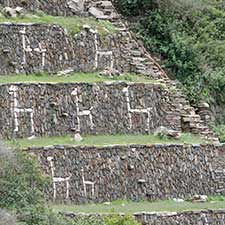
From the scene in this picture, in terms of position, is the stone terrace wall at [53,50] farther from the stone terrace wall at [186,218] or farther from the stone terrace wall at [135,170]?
the stone terrace wall at [186,218]

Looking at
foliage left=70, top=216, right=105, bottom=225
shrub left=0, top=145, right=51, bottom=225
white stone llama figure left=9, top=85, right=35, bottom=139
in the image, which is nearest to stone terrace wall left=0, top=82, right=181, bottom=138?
white stone llama figure left=9, top=85, right=35, bottom=139

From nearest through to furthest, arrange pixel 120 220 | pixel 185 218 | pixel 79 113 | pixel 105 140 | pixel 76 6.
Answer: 1. pixel 120 220
2. pixel 185 218
3. pixel 105 140
4. pixel 79 113
5. pixel 76 6

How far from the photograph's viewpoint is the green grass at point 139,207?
28.3 meters

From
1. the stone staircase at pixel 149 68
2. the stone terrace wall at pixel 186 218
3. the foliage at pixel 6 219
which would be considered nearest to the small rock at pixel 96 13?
the stone staircase at pixel 149 68

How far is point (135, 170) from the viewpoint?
2981 cm

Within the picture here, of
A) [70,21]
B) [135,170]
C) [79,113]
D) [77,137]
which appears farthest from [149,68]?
[135,170]

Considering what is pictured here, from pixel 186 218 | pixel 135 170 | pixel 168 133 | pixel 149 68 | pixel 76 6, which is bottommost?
pixel 186 218

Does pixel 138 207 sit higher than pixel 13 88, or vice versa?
pixel 13 88

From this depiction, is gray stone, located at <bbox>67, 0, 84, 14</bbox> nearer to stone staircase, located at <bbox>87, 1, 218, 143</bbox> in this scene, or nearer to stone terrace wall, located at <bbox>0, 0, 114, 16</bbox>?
stone terrace wall, located at <bbox>0, 0, 114, 16</bbox>

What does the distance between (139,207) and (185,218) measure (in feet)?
3.89

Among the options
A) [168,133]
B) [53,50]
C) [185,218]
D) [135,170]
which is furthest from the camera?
[53,50]

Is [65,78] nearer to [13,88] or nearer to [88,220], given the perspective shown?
[13,88]

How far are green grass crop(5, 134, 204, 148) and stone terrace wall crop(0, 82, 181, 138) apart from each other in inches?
12.1

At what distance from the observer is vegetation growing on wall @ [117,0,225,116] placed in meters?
36.1
